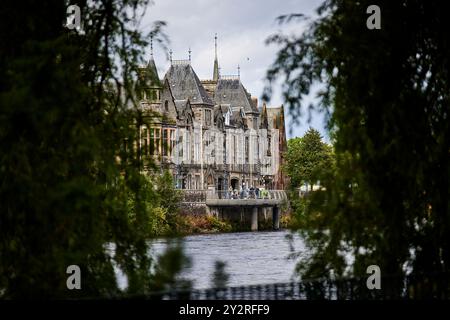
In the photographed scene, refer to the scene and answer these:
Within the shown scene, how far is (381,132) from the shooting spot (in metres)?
13.5

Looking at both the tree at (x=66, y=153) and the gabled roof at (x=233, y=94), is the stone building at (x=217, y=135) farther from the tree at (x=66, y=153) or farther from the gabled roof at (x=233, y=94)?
the tree at (x=66, y=153)

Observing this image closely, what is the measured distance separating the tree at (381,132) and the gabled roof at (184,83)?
71900mm

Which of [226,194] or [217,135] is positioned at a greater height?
[217,135]

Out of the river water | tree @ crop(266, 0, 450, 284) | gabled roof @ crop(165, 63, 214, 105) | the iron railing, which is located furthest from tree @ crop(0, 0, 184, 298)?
gabled roof @ crop(165, 63, 214, 105)

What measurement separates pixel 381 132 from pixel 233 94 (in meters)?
86.3

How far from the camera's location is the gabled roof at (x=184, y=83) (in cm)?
8600

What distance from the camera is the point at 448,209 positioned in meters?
13.7

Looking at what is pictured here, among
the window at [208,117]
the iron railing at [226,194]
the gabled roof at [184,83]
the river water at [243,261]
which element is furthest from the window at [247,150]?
the river water at [243,261]

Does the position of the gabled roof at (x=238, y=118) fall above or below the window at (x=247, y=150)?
above

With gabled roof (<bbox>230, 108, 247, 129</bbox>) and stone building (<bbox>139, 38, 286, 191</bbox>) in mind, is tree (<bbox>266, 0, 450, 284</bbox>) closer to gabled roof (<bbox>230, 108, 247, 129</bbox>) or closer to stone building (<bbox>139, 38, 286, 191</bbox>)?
stone building (<bbox>139, 38, 286, 191</bbox>)

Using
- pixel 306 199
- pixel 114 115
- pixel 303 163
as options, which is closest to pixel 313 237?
pixel 306 199

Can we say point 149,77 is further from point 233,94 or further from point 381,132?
point 233,94

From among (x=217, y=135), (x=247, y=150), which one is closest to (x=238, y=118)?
(x=247, y=150)

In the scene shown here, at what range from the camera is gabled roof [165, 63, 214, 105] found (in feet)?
282
